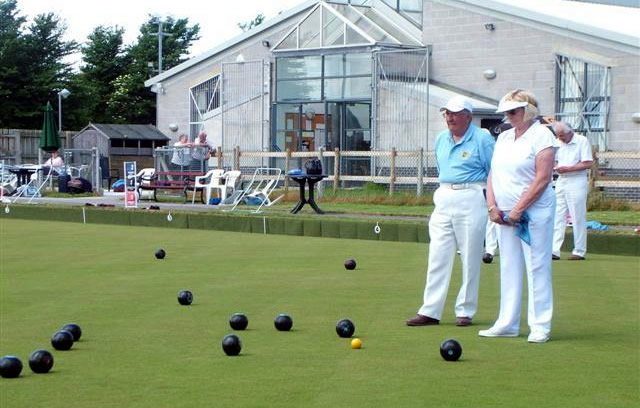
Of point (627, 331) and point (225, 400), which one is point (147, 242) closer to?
point (627, 331)

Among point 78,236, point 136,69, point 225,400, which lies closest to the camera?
point 225,400

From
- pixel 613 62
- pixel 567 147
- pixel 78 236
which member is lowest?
pixel 78 236

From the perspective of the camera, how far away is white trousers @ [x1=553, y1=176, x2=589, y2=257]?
35.1 feet

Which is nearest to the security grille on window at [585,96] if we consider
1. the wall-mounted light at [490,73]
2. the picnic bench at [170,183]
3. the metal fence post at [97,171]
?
the wall-mounted light at [490,73]

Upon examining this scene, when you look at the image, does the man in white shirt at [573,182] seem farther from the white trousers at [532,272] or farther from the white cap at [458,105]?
the white trousers at [532,272]

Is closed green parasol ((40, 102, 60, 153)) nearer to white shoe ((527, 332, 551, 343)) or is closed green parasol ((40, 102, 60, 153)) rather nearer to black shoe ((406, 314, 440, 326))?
black shoe ((406, 314, 440, 326))

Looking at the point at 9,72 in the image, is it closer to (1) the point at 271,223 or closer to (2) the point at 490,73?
(2) the point at 490,73

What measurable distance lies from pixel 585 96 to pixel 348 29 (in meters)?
5.49

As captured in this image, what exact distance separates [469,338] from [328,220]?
8.51 m

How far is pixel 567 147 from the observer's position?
10492mm

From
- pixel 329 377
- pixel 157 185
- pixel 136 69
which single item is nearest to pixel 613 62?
pixel 157 185

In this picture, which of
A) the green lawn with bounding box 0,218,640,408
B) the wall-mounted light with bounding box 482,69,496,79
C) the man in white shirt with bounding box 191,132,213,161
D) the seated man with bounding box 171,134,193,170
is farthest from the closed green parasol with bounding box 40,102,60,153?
the green lawn with bounding box 0,218,640,408

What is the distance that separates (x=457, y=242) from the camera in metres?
6.78

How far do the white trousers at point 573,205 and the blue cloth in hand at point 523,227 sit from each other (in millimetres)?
4613
